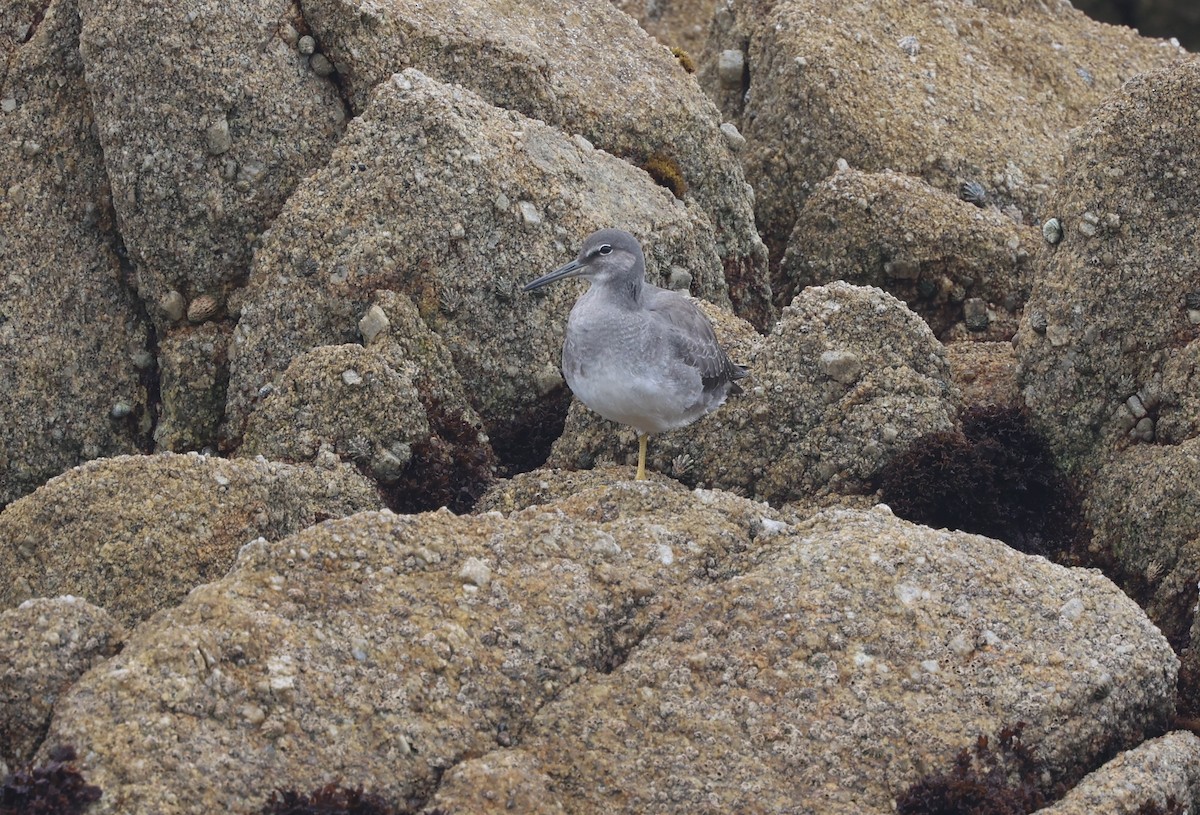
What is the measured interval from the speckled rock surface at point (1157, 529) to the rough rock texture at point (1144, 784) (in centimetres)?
140

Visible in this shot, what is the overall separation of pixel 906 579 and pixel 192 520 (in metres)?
4.09

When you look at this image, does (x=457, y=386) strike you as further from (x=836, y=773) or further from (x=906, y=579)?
(x=836, y=773)

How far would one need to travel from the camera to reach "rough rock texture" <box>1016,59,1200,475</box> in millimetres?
10508

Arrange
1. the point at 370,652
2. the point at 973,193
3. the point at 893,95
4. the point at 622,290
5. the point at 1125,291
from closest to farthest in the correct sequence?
the point at 370,652 < the point at 1125,291 < the point at 622,290 < the point at 973,193 < the point at 893,95

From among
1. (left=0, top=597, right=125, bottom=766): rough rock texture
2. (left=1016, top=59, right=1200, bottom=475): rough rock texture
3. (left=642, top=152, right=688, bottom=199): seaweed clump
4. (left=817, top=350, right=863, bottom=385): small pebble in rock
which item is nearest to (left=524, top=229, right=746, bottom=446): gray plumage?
(left=817, top=350, right=863, bottom=385): small pebble in rock

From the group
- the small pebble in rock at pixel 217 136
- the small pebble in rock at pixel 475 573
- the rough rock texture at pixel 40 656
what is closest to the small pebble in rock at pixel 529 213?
the small pebble in rock at pixel 217 136

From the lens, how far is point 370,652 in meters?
7.65

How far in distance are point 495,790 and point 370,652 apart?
97 cm

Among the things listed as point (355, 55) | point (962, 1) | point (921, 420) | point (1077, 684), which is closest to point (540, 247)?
point (355, 55)

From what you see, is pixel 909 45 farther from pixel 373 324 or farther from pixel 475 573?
pixel 475 573

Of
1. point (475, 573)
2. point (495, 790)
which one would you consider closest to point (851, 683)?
point (495, 790)

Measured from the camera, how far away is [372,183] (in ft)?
38.0

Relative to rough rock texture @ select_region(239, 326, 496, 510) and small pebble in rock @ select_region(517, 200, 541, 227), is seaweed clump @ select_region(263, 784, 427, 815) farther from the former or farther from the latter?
small pebble in rock @ select_region(517, 200, 541, 227)

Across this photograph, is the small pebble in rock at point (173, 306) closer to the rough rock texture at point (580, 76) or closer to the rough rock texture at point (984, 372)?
the rough rock texture at point (580, 76)
